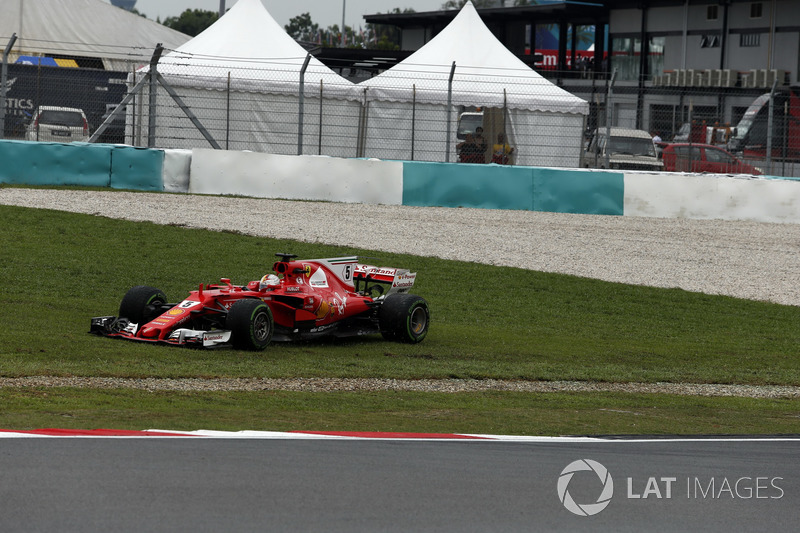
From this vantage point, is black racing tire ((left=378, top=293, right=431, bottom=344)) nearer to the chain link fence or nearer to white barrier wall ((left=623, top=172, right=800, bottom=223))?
white barrier wall ((left=623, top=172, right=800, bottom=223))

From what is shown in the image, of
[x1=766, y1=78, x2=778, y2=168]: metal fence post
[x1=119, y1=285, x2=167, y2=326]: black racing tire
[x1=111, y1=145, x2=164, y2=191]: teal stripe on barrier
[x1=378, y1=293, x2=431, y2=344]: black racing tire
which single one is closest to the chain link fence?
[x1=766, y1=78, x2=778, y2=168]: metal fence post

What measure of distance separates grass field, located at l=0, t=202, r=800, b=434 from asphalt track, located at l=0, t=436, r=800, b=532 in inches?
33.5

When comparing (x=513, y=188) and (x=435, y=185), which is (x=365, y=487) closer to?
(x=435, y=185)

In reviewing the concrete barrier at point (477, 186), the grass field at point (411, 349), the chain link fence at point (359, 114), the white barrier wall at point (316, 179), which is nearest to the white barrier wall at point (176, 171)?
the concrete barrier at point (477, 186)

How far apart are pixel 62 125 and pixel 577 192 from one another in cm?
1234

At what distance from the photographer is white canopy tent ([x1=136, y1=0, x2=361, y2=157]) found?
2412 centimetres

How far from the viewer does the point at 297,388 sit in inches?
323

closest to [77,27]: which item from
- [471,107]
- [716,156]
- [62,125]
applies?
[62,125]

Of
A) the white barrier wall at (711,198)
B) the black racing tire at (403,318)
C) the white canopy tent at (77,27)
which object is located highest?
the white canopy tent at (77,27)

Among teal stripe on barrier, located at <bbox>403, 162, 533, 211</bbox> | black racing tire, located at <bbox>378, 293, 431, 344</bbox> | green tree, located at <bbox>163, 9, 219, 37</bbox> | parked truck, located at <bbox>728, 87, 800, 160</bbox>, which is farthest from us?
green tree, located at <bbox>163, 9, 219, 37</bbox>

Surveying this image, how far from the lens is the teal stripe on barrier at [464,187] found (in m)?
20.5

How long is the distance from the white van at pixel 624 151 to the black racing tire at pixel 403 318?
12673 millimetres

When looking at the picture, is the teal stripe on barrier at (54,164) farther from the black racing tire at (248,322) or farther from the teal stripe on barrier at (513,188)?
the black racing tire at (248,322)

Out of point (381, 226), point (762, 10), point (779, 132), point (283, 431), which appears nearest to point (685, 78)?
point (762, 10)
